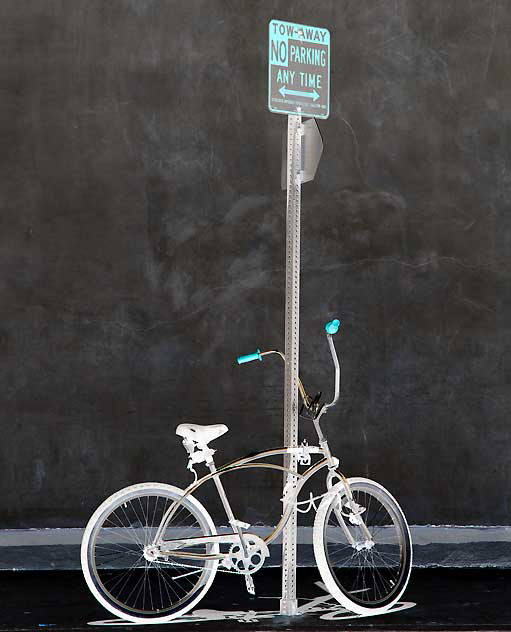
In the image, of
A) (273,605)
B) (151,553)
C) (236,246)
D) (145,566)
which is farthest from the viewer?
(236,246)

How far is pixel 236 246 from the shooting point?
18.8 feet

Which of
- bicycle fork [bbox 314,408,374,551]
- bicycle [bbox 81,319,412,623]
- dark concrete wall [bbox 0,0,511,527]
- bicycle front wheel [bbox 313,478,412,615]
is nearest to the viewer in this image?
bicycle [bbox 81,319,412,623]

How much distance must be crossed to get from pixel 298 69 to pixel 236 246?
5.54ft

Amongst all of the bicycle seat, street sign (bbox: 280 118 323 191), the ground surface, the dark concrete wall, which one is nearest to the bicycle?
the bicycle seat

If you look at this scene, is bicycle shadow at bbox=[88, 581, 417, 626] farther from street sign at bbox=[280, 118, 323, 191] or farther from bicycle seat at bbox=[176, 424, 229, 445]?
street sign at bbox=[280, 118, 323, 191]

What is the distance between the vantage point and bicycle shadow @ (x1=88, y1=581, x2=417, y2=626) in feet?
13.2

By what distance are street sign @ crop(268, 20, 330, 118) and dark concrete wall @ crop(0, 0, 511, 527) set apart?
1.47 meters

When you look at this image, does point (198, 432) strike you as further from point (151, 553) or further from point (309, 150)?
point (309, 150)

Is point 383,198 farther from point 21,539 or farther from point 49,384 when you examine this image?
point 21,539

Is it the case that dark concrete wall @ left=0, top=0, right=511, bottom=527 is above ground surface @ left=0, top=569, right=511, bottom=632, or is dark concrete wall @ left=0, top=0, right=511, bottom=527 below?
above

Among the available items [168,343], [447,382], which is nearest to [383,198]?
[447,382]

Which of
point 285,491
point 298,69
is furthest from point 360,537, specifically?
point 298,69

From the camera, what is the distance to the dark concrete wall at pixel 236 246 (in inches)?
221

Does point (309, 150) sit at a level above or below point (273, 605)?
above
